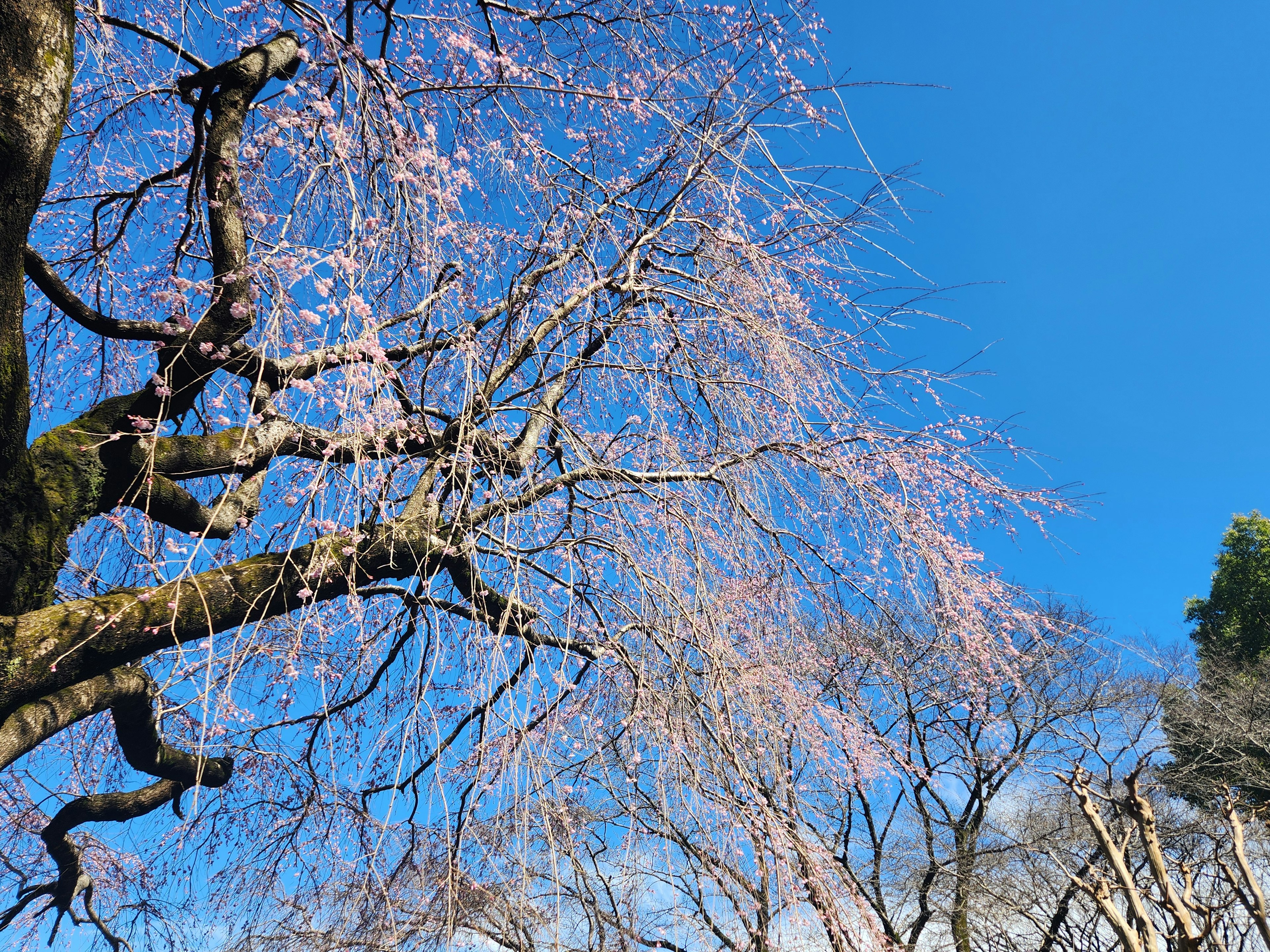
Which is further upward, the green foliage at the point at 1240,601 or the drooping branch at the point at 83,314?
the green foliage at the point at 1240,601

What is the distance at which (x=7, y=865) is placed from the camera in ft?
14.2

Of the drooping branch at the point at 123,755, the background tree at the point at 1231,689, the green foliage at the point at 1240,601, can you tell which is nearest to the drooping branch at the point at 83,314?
the drooping branch at the point at 123,755

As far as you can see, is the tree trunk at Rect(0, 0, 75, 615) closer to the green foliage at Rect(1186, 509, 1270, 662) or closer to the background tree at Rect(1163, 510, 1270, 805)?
the background tree at Rect(1163, 510, 1270, 805)

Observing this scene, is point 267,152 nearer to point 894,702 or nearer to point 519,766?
point 519,766

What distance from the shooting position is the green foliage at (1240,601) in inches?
450

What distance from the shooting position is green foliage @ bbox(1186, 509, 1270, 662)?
37.5 feet

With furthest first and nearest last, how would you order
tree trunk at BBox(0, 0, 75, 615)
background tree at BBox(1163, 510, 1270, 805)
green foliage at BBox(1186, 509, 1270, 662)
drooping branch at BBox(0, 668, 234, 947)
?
green foliage at BBox(1186, 509, 1270, 662) → background tree at BBox(1163, 510, 1270, 805) → drooping branch at BBox(0, 668, 234, 947) → tree trunk at BBox(0, 0, 75, 615)

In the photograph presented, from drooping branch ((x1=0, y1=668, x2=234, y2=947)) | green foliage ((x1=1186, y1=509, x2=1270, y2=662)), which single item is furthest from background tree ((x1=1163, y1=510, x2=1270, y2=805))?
drooping branch ((x1=0, y1=668, x2=234, y2=947))

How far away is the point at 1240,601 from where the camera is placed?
1193 cm

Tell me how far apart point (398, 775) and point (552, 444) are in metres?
2.38

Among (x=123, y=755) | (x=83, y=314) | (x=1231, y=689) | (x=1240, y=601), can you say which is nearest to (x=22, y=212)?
(x=83, y=314)

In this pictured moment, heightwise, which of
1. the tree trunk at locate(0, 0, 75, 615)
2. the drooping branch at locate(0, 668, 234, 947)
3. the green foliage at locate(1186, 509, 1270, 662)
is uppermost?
the green foliage at locate(1186, 509, 1270, 662)

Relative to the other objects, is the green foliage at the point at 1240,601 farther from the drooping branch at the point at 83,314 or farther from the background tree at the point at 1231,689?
the drooping branch at the point at 83,314

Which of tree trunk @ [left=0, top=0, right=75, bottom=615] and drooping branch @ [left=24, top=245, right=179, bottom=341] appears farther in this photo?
drooping branch @ [left=24, top=245, right=179, bottom=341]
